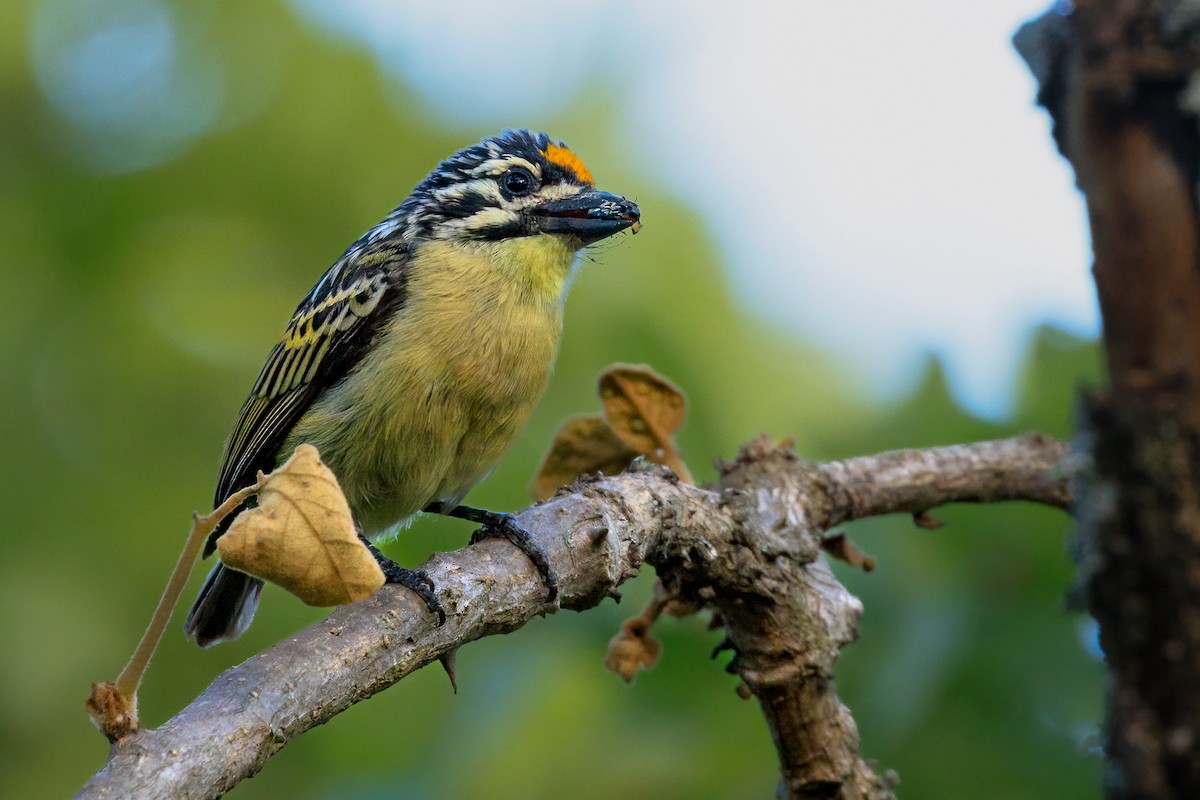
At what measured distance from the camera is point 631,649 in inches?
123

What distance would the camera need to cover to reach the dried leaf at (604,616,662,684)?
3.12 meters

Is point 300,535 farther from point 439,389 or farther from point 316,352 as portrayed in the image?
point 316,352

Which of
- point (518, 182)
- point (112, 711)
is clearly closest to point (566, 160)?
point (518, 182)

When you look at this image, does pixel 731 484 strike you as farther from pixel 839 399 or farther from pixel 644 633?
pixel 839 399

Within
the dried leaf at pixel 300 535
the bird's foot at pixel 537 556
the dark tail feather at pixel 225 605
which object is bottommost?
the dried leaf at pixel 300 535

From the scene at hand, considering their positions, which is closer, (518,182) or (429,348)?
(429,348)

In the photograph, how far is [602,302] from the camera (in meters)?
5.56

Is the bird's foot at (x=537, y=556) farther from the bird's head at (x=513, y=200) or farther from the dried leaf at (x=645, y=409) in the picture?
the bird's head at (x=513, y=200)

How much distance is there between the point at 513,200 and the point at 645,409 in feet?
4.45

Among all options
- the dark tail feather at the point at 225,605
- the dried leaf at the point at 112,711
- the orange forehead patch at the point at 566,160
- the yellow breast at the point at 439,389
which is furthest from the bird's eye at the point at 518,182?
the dried leaf at the point at 112,711

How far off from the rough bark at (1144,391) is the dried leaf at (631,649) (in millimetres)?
1854

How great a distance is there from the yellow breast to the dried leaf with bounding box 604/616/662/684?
1064 mm

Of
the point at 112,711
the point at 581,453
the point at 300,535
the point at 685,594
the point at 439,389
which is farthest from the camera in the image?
the point at 439,389

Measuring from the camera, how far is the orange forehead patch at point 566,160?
4621mm
